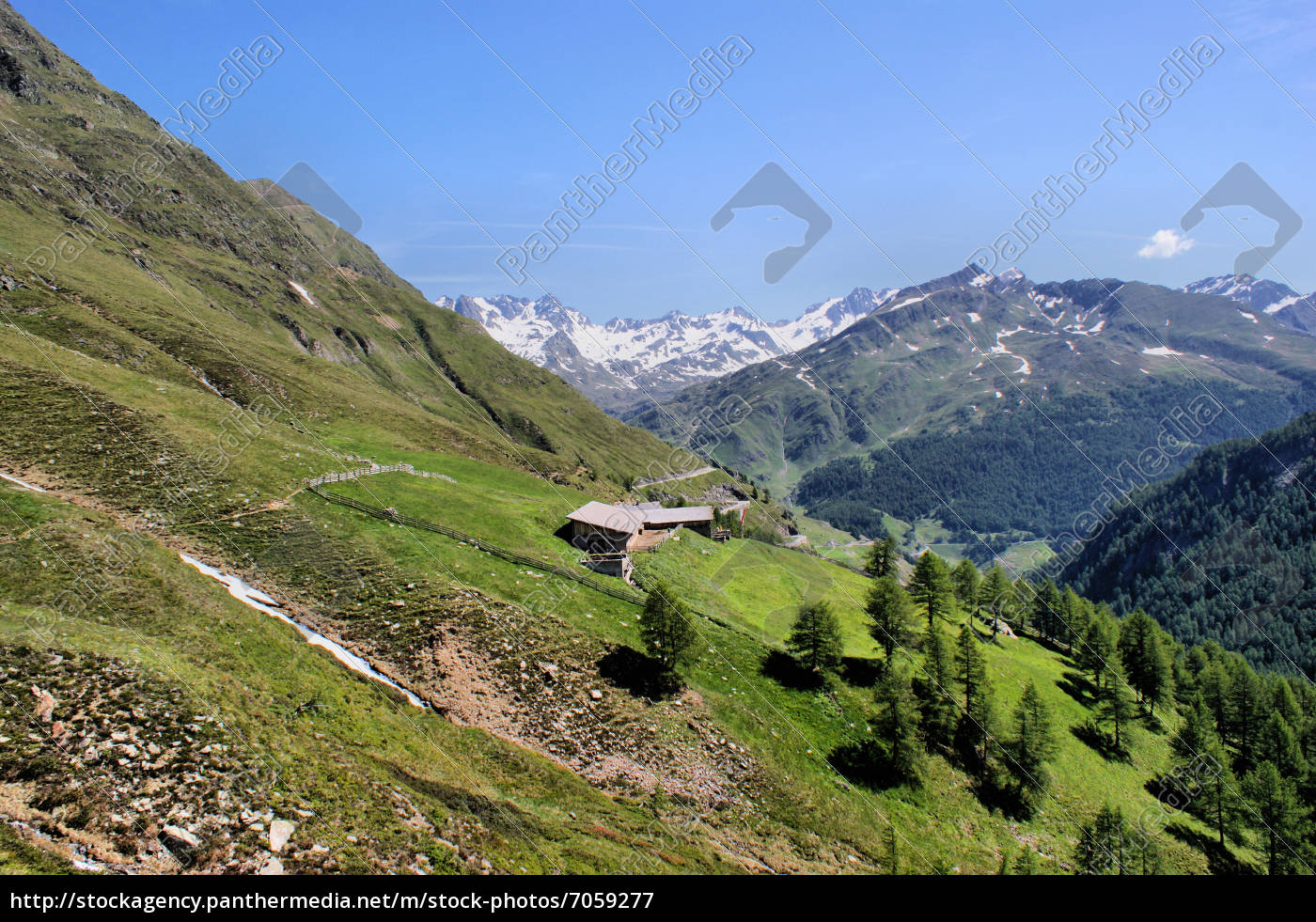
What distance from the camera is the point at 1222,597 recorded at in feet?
647

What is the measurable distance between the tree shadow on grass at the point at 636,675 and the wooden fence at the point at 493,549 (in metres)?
7.42

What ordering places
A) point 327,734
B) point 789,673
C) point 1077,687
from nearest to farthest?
1. point 327,734
2. point 789,673
3. point 1077,687

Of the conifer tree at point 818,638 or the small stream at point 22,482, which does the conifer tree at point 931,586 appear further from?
the small stream at point 22,482

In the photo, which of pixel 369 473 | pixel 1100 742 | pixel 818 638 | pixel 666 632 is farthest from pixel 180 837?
pixel 1100 742

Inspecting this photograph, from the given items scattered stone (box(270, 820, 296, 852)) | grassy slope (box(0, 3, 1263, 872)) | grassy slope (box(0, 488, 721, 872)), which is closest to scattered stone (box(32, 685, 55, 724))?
grassy slope (box(0, 3, 1263, 872))

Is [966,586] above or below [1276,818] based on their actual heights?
above

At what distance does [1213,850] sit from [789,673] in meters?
34.3

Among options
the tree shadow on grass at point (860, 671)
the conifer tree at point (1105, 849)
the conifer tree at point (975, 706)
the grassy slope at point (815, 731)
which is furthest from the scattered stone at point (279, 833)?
the conifer tree at point (1105, 849)

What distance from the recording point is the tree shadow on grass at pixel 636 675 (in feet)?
111

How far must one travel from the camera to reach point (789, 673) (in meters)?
40.7

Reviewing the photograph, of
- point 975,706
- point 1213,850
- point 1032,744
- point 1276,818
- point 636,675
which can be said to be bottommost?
point 636,675

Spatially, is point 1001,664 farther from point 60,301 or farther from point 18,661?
point 60,301

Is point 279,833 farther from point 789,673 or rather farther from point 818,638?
point 818,638

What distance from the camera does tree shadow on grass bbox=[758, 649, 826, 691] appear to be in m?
39.7
